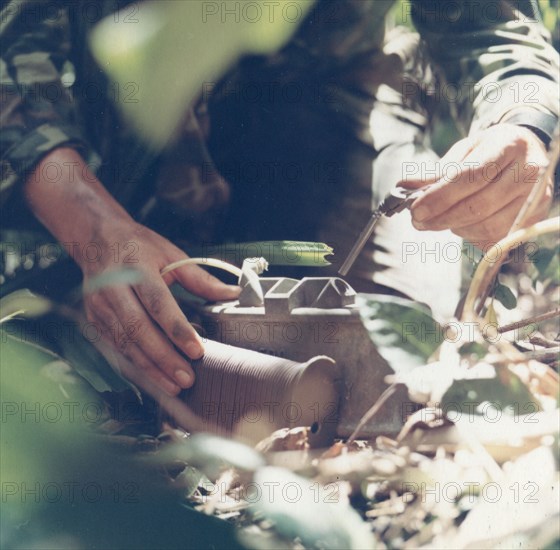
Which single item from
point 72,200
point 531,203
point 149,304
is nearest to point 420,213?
point 531,203

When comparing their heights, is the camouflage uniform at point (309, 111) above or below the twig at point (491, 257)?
above

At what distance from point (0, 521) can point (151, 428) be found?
35 centimetres

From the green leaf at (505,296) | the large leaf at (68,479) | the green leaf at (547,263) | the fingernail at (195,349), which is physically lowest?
the large leaf at (68,479)

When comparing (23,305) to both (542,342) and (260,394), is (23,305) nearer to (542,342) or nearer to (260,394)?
(260,394)

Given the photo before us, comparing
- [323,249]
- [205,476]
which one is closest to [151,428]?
[205,476]

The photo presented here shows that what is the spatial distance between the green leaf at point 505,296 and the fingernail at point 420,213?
0.18 meters

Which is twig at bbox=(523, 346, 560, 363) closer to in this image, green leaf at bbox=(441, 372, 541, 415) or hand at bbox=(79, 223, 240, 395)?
green leaf at bbox=(441, 372, 541, 415)

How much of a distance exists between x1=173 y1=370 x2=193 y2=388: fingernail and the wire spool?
12mm

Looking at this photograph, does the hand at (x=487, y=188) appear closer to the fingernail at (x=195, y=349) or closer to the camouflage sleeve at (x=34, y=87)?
the fingernail at (x=195, y=349)

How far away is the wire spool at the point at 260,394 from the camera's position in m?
1.77

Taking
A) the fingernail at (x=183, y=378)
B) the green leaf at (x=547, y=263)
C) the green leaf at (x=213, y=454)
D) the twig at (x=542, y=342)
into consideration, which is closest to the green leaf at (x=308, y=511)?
the green leaf at (x=213, y=454)

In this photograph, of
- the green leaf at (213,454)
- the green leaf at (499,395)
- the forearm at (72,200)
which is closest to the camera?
the green leaf at (499,395)

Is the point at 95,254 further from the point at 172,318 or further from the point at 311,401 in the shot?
the point at 311,401

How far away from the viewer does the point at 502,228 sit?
5.71 feet
